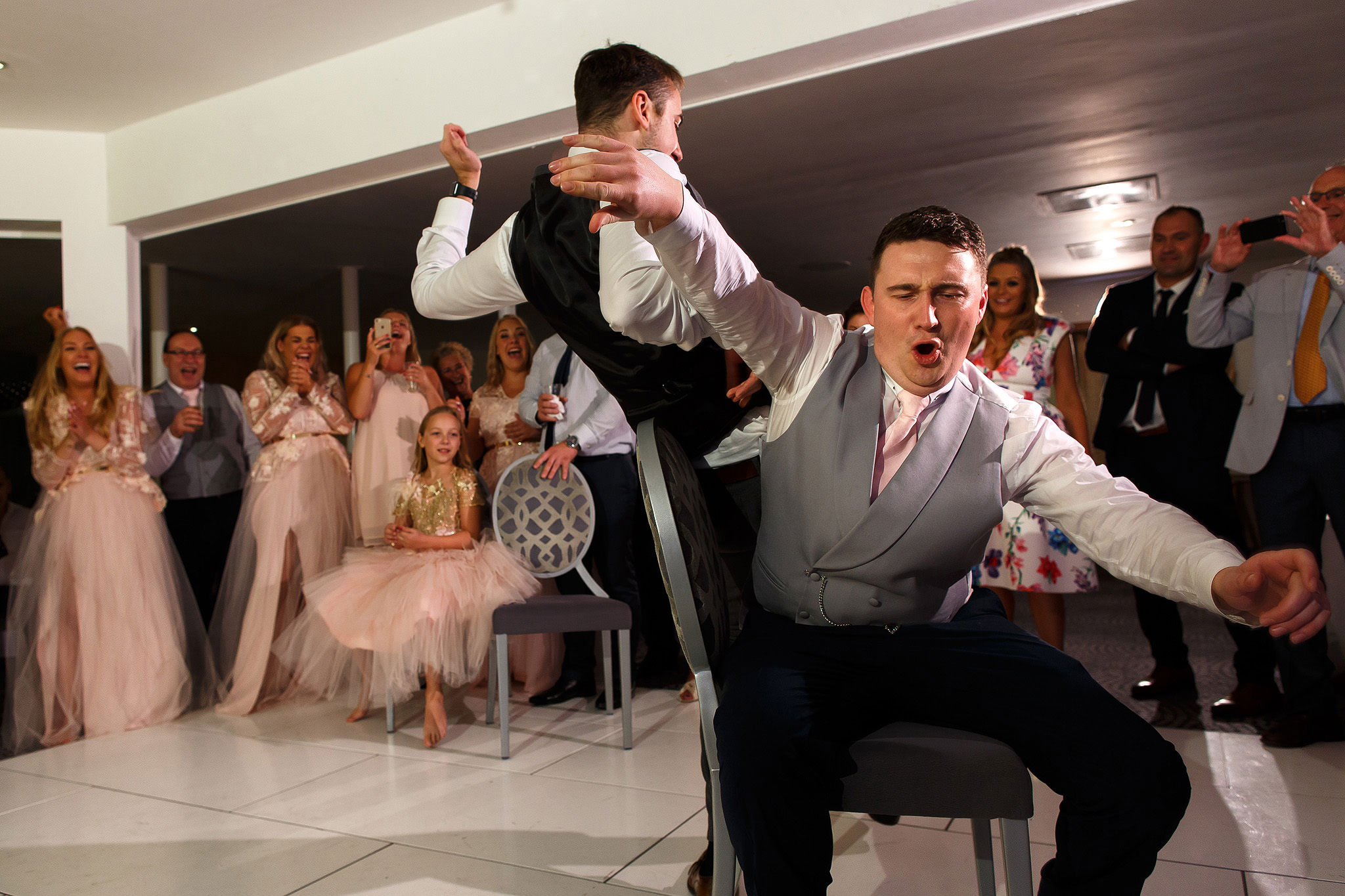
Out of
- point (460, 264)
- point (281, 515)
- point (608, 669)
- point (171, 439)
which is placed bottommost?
point (608, 669)

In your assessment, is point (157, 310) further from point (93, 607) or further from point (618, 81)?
point (618, 81)

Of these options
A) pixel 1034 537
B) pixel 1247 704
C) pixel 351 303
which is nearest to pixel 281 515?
pixel 1034 537

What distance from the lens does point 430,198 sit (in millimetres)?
5488

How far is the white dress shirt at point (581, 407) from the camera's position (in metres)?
3.50

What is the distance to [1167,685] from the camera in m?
3.27

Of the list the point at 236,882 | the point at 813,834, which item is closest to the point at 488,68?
the point at 236,882

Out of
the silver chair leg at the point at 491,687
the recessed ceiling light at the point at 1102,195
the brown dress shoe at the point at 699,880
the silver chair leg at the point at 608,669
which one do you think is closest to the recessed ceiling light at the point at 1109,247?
the recessed ceiling light at the point at 1102,195

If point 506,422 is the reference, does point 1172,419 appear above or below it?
below

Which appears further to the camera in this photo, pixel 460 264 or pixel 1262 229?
pixel 1262 229

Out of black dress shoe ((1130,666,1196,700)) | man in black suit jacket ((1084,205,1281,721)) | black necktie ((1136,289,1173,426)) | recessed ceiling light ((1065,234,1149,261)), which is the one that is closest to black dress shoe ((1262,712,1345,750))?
man in black suit jacket ((1084,205,1281,721))

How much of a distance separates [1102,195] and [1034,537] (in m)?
4.21

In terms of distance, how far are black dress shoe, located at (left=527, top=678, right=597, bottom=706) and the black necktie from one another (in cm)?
232

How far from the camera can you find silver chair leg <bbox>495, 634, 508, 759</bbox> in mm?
2875

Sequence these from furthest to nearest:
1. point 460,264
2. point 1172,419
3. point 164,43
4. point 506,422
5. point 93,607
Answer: point 506,422, point 164,43, point 93,607, point 1172,419, point 460,264
